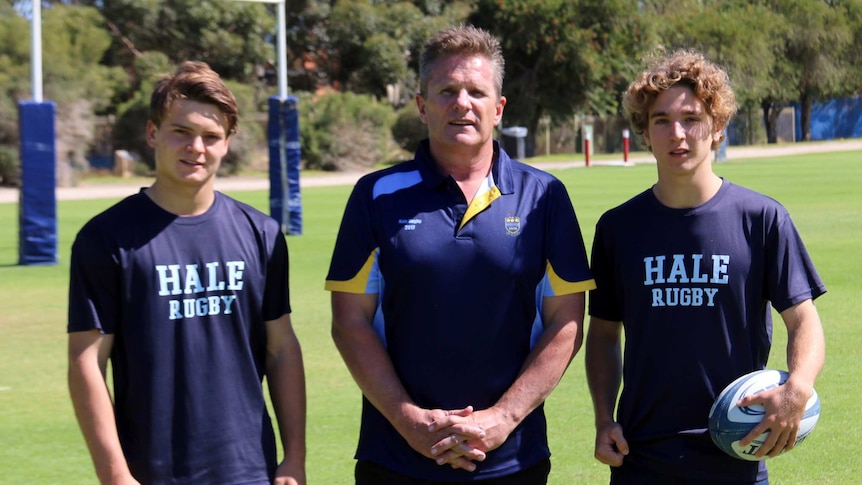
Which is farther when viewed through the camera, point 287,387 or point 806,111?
point 806,111

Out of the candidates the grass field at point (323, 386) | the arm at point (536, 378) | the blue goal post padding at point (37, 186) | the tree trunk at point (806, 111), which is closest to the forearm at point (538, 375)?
the arm at point (536, 378)

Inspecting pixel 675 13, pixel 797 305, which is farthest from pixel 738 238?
pixel 675 13

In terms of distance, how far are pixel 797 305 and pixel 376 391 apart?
53.7 inches

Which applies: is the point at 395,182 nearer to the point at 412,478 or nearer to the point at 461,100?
the point at 461,100

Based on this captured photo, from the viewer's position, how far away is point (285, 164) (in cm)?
1844

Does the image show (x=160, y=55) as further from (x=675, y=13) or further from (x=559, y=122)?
(x=675, y=13)

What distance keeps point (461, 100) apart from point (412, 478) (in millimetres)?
1193

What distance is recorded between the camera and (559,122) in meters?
52.5

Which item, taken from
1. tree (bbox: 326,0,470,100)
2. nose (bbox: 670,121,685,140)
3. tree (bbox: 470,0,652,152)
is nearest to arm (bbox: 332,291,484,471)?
nose (bbox: 670,121,685,140)

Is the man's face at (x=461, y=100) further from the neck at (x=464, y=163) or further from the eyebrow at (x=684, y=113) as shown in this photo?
the eyebrow at (x=684, y=113)

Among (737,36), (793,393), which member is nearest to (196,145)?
(793,393)

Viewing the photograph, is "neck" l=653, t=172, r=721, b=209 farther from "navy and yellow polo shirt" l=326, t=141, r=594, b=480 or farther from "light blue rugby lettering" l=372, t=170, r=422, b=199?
"light blue rugby lettering" l=372, t=170, r=422, b=199

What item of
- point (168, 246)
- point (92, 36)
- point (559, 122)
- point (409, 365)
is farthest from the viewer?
point (559, 122)

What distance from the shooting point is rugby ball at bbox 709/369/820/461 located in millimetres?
3592
